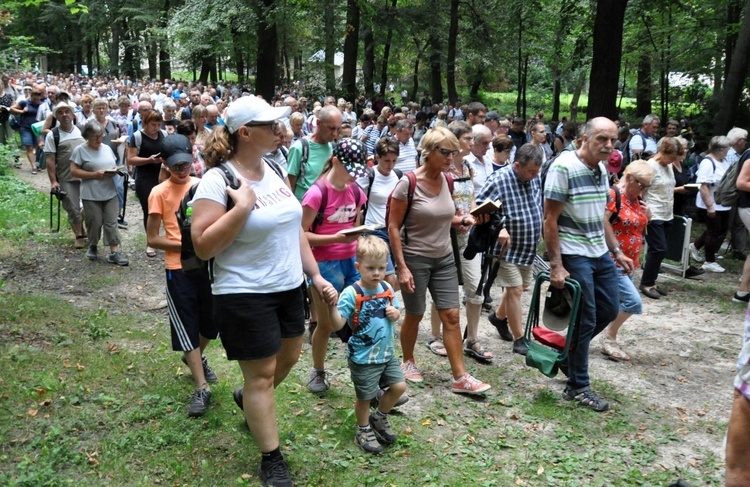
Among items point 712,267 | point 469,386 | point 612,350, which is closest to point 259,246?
point 469,386

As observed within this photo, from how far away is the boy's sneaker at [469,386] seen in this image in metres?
5.47

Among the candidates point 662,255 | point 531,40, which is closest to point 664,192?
point 662,255

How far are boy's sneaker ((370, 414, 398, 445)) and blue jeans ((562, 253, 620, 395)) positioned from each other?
5.79 feet

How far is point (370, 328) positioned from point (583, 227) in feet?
6.59

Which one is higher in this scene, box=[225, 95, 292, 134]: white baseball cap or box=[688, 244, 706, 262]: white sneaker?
box=[225, 95, 292, 134]: white baseball cap

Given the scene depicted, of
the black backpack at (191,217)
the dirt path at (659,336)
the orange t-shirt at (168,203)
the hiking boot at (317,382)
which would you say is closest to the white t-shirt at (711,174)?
the dirt path at (659,336)

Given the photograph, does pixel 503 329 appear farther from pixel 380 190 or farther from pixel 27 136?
pixel 27 136

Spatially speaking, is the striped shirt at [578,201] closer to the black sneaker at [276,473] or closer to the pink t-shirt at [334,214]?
the pink t-shirt at [334,214]

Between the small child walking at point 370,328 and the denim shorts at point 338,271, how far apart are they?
954mm

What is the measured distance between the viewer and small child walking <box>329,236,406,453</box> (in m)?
4.36

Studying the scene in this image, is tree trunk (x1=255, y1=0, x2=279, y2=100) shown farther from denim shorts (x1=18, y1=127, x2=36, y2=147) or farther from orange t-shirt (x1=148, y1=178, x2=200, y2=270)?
orange t-shirt (x1=148, y1=178, x2=200, y2=270)

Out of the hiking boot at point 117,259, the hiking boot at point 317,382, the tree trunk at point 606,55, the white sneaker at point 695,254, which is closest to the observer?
the hiking boot at point 317,382

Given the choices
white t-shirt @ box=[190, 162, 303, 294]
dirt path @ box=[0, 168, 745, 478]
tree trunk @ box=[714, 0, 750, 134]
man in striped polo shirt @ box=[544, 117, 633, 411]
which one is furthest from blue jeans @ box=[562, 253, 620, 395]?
tree trunk @ box=[714, 0, 750, 134]

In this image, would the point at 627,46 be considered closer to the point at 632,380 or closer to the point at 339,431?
the point at 632,380
